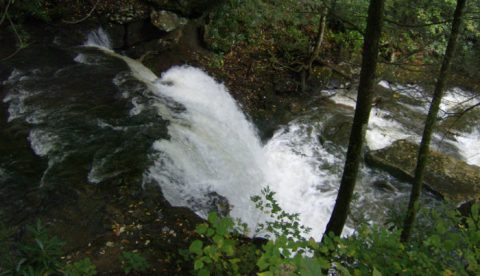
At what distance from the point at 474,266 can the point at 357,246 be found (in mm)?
825

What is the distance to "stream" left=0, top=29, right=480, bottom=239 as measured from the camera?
597 centimetres

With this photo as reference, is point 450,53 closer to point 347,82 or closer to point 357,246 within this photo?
point 357,246

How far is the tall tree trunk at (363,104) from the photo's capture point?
147 inches

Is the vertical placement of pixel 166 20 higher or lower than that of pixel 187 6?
lower

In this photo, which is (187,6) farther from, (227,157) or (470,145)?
(470,145)

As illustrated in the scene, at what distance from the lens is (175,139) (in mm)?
7012

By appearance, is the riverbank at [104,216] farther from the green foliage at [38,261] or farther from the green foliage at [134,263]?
the green foliage at [38,261]

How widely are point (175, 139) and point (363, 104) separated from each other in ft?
12.6

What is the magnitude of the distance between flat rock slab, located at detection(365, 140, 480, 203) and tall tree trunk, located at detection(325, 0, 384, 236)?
13.8 feet

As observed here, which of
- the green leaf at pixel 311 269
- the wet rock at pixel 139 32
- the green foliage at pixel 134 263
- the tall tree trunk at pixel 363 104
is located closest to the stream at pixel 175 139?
the wet rock at pixel 139 32

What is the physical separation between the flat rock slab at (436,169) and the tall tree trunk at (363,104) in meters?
4.19

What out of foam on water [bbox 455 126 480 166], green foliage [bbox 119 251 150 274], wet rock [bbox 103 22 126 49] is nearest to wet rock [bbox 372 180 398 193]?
foam on water [bbox 455 126 480 166]

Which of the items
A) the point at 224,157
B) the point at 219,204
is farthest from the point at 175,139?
the point at 219,204

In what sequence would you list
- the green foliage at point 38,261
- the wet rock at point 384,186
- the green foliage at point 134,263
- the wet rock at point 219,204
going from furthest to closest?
the wet rock at point 384,186 < the wet rock at point 219,204 < the green foliage at point 134,263 < the green foliage at point 38,261
